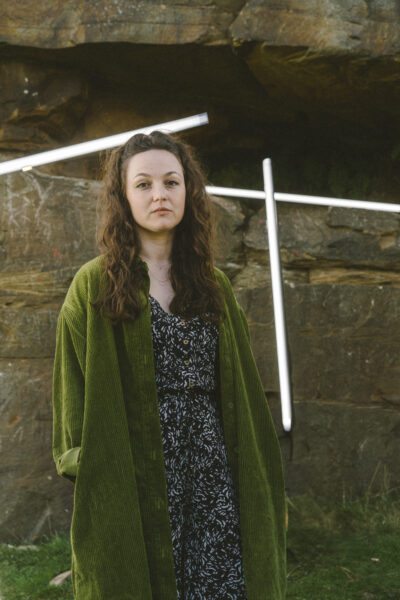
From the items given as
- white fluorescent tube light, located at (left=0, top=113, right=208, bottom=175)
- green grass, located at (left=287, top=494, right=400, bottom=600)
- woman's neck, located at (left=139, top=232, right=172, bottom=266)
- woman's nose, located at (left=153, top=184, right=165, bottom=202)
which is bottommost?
green grass, located at (left=287, top=494, right=400, bottom=600)

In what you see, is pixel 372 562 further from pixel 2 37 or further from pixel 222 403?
pixel 2 37

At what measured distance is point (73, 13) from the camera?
4.11 meters

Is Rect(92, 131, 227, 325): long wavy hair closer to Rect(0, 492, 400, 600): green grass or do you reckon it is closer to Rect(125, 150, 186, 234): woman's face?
Rect(125, 150, 186, 234): woman's face

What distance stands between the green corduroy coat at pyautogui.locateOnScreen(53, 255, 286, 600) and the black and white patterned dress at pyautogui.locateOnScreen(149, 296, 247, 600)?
0.05 m

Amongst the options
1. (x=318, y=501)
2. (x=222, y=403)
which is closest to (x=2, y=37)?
(x=222, y=403)

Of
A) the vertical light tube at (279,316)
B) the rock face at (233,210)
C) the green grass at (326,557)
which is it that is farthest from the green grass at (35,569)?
the vertical light tube at (279,316)

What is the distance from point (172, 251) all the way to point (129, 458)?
2.58ft

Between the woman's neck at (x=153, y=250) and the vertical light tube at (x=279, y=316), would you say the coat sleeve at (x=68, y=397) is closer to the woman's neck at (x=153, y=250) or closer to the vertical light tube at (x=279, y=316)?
the woman's neck at (x=153, y=250)

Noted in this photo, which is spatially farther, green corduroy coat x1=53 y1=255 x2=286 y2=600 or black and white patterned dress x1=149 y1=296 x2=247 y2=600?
black and white patterned dress x1=149 y1=296 x2=247 y2=600

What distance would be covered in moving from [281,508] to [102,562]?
662mm

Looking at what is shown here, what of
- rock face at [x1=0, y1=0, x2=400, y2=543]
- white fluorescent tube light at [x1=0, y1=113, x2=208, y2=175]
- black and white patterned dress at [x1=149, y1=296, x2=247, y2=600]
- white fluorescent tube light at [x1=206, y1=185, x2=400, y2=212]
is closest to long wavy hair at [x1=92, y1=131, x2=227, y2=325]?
black and white patterned dress at [x1=149, y1=296, x2=247, y2=600]

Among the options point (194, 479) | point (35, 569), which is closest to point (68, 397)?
point (194, 479)

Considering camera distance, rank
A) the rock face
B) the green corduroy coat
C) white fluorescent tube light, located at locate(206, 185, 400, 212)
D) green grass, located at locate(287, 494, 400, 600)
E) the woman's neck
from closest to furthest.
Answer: the green corduroy coat
the woman's neck
green grass, located at locate(287, 494, 400, 600)
white fluorescent tube light, located at locate(206, 185, 400, 212)
the rock face

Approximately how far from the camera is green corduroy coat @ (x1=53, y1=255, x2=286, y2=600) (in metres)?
1.79
